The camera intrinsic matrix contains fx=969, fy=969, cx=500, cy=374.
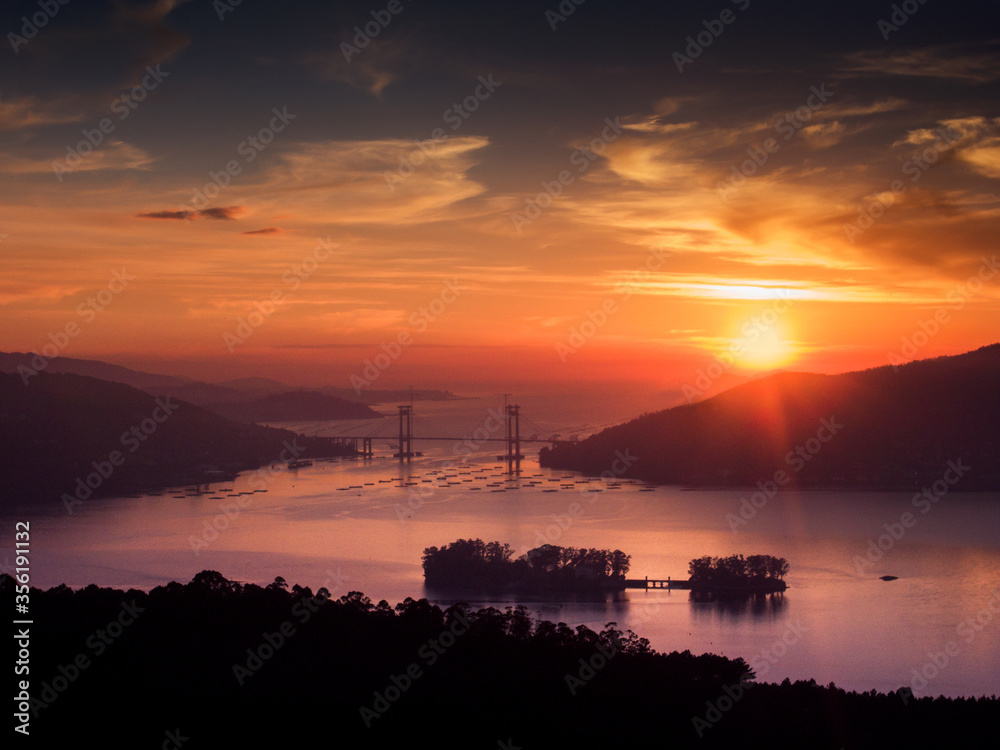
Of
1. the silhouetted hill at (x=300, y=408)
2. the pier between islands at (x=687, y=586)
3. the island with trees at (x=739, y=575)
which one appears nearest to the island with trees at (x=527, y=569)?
the pier between islands at (x=687, y=586)

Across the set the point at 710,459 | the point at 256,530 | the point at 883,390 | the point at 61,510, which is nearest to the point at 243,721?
the point at 256,530

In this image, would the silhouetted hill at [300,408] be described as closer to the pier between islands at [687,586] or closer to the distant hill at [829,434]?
the distant hill at [829,434]

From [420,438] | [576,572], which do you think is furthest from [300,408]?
[576,572]

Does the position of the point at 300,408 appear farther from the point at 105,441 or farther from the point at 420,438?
the point at 105,441

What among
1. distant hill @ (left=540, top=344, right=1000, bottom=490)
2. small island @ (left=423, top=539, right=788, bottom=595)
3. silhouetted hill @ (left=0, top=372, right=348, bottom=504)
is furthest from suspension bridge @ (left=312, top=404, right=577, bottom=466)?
small island @ (left=423, top=539, right=788, bottom=595)

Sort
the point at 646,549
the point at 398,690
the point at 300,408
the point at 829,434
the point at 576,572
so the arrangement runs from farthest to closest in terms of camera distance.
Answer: the point at 300,408 < the point at 829,434 < the point at 646,549 < the point at 576,572 < the point at 398,690

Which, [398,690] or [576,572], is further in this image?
[576,572]

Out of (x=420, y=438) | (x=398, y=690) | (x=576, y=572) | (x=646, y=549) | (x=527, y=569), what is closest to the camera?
(x=398, y=690)
